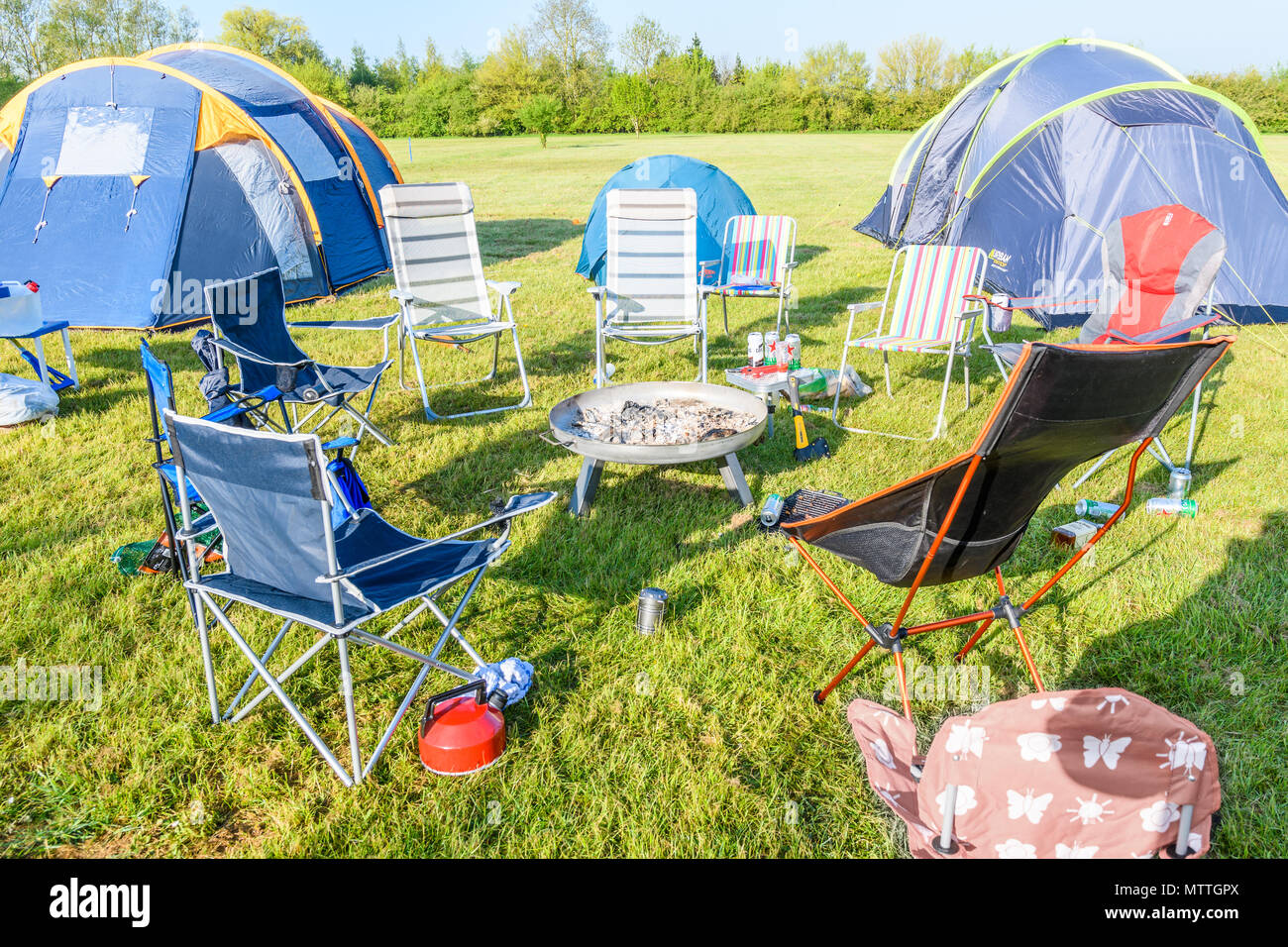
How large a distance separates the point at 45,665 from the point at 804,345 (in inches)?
223

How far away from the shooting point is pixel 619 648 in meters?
3.05

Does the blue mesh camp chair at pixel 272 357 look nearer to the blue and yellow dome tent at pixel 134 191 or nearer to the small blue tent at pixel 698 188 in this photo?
the blue and yellow dome tent at pixel 134 191

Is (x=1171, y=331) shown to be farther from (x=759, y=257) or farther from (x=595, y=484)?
(x=759, y=257)

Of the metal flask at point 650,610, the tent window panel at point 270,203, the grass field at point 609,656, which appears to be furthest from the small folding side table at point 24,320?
the metal flask at point 650,610

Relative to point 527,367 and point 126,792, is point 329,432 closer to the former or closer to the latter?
point 527,367

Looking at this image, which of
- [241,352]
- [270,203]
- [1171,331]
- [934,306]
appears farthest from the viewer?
[270,203]

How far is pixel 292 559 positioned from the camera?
2.32 m

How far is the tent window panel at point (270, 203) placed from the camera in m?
7.75

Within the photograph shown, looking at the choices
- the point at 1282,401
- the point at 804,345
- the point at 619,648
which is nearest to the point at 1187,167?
the point at 1282,401

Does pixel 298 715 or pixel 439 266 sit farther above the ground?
pixel 439 266

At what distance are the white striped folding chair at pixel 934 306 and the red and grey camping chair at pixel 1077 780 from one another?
3.50 m

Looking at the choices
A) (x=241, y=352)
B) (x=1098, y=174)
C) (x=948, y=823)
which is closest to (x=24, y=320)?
(x=241, y=352)

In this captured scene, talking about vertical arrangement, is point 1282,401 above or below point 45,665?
above

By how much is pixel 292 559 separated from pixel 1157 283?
4927 millimetres
